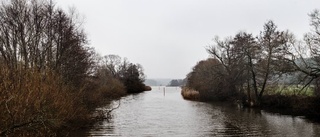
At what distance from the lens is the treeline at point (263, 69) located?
25.5m

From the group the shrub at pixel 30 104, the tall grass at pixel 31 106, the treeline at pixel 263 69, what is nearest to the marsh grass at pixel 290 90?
the treeline at pixel 263 69

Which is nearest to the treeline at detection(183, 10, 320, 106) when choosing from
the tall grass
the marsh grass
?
the marsh grass

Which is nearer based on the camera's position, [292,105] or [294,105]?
[294,105]

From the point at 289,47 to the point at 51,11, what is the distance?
793 inches

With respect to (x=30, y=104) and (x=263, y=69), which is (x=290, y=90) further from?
(x=30, y=104)

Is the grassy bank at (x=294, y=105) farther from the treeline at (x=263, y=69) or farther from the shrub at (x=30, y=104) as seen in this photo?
the shrub at (x=30, y=104)

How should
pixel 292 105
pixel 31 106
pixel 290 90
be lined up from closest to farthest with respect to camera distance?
1. pixel 31 106
2. pixel 292 105
3. pixel 290 90

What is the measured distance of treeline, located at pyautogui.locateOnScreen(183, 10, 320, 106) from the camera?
25531 millimetres

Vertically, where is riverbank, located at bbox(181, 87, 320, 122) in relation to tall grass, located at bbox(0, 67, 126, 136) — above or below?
below

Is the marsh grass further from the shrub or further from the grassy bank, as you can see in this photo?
the shrub

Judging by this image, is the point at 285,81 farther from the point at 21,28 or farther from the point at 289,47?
the point at 21,28

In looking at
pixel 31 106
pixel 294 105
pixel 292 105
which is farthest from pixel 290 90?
pixel 31 106

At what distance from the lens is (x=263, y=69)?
30656 mm

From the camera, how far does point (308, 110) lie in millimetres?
24938
